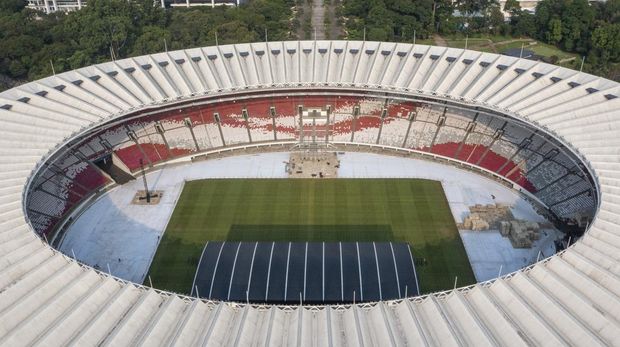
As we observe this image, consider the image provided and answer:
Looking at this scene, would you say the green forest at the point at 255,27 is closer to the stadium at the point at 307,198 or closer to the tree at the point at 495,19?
the tree at the point at 495,19

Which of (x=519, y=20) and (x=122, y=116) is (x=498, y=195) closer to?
(x=122, y=116)

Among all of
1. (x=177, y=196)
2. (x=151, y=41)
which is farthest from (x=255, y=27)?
(x=177, y=196)

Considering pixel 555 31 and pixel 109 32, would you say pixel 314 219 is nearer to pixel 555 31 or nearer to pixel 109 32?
pixel 109 32

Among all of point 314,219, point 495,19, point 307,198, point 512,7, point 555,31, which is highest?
point 512,7

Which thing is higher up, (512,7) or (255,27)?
(512,7)

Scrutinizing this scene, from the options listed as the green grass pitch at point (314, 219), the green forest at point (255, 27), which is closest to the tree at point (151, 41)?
the green forest at point (255, 27)

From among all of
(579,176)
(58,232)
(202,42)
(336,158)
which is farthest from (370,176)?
(202,42)

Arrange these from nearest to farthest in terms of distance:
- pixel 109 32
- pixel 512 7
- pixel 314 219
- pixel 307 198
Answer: pixel 314 219 → pixel 307 198 → pixel 109 32 → pixel 512 7
